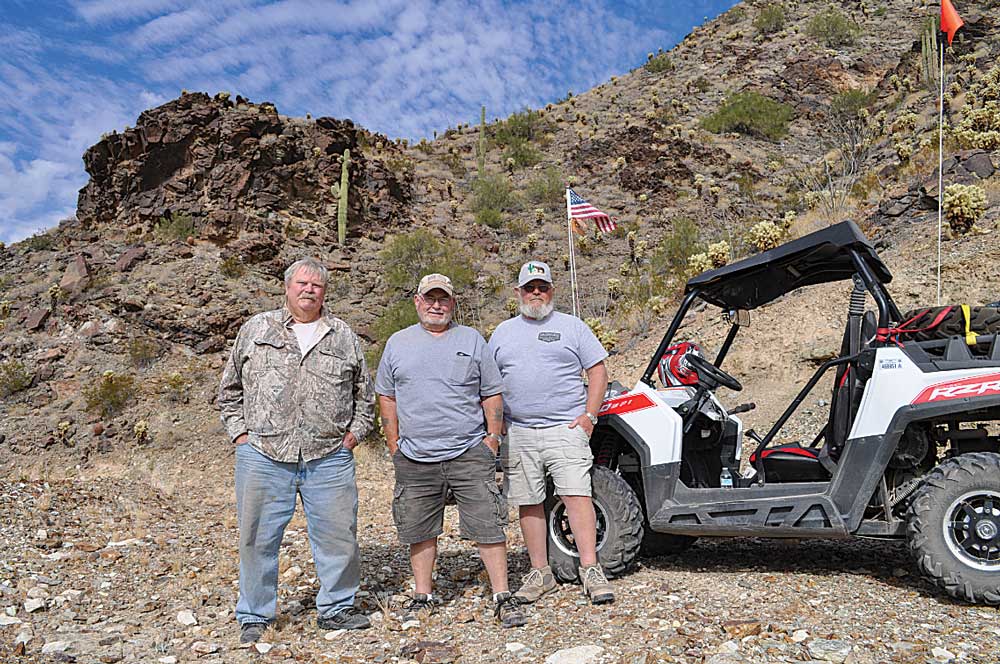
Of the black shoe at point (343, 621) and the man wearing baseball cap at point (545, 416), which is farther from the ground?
the man wearing baseball cap at point (545, 416)

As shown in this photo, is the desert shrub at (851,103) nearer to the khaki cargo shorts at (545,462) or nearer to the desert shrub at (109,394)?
the desert shrub at (109,394)

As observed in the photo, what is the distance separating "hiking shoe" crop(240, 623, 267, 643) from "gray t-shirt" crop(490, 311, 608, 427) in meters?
1.96

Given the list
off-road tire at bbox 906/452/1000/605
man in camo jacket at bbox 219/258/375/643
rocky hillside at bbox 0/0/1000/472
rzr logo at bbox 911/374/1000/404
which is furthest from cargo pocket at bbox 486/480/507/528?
rocky hillside at bbox 0/0/1000/472

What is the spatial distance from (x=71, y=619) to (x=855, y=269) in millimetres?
5669

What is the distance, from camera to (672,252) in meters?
22.2

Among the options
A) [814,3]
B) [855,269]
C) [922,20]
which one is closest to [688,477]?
[855,269]

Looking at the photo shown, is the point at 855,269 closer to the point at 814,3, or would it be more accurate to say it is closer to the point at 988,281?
the point at 988,281

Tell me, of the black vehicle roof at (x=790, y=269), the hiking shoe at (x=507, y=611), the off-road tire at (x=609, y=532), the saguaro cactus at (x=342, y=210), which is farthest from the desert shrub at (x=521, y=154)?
the hiking shoe at (x=507, y=611)

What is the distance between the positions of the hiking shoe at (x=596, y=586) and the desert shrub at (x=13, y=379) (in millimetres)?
19556

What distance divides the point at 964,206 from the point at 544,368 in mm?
11078

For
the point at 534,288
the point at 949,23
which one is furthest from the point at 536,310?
the point at 949,23

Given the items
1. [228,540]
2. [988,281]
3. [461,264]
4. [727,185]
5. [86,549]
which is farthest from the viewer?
[727,185]

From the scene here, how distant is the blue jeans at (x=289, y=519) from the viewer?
412 cm

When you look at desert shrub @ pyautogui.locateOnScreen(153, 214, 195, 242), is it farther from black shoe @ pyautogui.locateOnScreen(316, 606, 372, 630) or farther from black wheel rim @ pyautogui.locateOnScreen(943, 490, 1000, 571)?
black wheel rim @ pyautogui.locateOnScreen(943, 490, 1000, 571)
